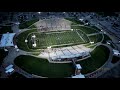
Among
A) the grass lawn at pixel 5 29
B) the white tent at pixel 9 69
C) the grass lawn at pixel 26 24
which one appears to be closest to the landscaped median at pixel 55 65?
the white tent at pixel 9 69

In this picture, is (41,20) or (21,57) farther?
(41,20)

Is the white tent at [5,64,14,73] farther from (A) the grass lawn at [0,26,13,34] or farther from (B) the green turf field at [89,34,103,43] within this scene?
(B) the green turf field at [89,34,103,43]

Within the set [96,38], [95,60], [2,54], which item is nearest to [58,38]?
[96,38]

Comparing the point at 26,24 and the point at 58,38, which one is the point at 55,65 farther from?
the point at 26,24
